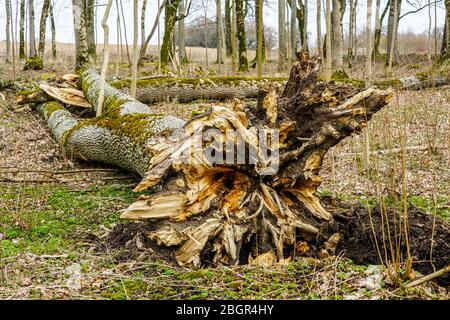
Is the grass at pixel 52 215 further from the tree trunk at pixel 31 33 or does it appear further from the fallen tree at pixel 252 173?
the tree trunk at pixel 31 33

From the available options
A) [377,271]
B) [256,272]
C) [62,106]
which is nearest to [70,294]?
[256,272]

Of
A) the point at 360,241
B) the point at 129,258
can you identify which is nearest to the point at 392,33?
the point at 360,241

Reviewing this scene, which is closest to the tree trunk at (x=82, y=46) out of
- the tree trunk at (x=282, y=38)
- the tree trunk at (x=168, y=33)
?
the tree trunk at (x=168, y=33)

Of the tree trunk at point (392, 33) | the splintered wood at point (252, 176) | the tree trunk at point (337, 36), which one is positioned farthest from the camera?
the tree trunk at point (392, 33)

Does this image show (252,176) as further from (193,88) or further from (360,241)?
(193,88)

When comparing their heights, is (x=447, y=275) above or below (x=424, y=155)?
below

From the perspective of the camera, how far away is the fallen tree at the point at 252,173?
369 cm

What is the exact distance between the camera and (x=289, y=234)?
153 inches

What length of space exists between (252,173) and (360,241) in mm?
1072

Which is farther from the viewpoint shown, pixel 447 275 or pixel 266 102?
pixel 266 102

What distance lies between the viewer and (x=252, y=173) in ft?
13.0

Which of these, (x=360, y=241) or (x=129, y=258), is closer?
(x=129, y=258)
